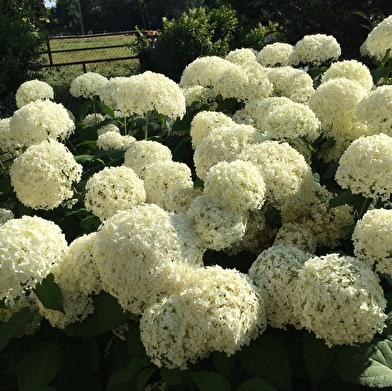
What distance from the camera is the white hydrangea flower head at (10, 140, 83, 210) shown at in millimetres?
2424

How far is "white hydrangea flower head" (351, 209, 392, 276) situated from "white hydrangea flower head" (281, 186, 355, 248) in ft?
1.53

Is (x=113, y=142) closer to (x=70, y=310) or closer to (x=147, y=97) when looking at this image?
(x=147, y=97)

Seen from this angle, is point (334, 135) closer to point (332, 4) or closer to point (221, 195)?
point (221, 195)

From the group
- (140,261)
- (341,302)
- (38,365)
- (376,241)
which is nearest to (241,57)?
(376,241)

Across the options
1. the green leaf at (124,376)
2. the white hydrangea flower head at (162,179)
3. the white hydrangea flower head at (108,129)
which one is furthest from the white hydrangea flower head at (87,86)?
the green leaf at (124,376)

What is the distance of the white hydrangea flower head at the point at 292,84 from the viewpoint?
3.49 meters

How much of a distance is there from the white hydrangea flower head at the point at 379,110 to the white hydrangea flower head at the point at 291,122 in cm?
26

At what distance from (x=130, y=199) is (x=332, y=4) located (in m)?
7.11

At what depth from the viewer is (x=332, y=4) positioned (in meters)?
8.01

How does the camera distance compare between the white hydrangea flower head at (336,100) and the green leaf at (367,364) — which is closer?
the green leaf at (367,364)

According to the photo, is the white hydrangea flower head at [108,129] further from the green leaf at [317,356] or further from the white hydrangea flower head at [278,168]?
the green leaf at [317,356]

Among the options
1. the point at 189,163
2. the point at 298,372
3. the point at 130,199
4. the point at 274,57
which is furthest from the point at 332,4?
the point at 298,372

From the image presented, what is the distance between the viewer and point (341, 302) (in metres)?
1.58

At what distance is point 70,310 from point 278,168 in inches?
44.2
